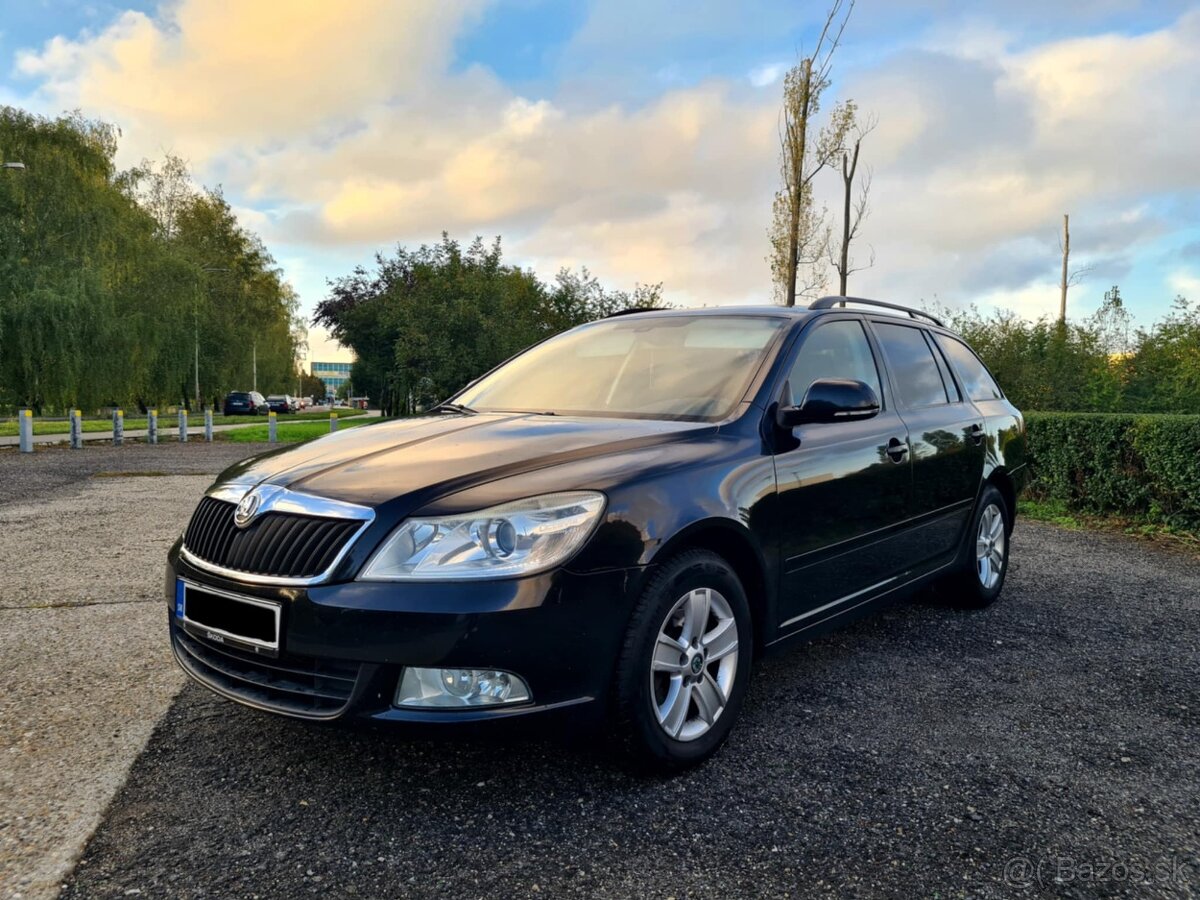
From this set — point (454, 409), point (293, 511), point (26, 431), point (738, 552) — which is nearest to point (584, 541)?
point (738, 552)

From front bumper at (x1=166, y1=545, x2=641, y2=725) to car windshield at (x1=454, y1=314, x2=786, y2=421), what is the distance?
43.8 inches

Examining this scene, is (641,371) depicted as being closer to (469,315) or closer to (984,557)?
(984,557)

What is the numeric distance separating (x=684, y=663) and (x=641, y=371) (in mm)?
1458

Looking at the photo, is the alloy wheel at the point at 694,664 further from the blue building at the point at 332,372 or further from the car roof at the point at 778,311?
the blue building at the point at 332,372

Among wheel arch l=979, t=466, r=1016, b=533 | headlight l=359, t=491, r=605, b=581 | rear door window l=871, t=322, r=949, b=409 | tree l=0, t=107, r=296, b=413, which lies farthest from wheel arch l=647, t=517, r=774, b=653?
tree l=0, t=107, r=296, b=413

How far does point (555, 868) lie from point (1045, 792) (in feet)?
5.39

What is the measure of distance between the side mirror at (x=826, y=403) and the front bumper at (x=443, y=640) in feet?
3.58

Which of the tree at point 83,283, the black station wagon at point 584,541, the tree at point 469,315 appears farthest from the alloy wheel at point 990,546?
the tree at point 83,283

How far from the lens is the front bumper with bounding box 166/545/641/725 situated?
2.39 m

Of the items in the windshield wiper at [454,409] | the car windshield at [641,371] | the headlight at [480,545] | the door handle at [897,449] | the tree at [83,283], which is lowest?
the headlight at [480,545]

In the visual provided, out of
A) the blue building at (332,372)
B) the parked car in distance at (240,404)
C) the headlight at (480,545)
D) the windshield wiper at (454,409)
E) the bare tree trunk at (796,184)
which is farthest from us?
the blue building at (332,372)

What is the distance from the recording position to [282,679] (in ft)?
8.59

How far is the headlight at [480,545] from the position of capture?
2.44 m

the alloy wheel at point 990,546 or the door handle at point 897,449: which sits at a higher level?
the door handle at point 897,449
